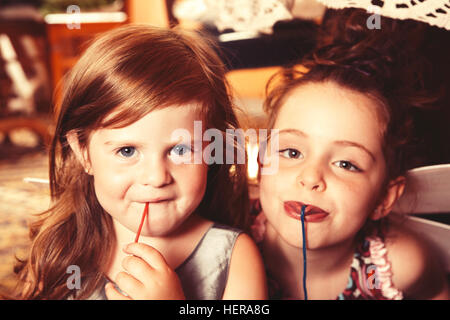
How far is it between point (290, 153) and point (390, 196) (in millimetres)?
200

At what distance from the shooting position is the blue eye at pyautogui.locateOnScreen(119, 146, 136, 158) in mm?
468

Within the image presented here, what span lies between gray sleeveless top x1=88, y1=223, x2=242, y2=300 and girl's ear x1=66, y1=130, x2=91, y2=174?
0.18 m

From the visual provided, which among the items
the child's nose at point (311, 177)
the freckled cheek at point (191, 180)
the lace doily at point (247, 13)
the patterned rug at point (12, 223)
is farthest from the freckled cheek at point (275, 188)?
the patterned rug at point (12, 223)

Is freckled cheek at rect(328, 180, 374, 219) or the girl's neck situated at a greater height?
freckled cheek at rect(328, 180, 374, 219)

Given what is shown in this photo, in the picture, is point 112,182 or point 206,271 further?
point 206,271

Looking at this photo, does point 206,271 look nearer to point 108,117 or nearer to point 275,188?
point 275,188

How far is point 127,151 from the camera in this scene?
0.47 metres

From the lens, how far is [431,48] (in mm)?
703

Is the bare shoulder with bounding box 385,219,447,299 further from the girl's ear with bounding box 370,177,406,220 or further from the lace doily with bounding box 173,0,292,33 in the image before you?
the lace doily with bounding box 173,0,292,33

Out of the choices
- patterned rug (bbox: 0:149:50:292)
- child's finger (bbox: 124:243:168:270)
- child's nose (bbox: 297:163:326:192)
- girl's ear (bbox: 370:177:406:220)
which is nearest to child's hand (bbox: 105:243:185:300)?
child's finger (bbox: 124:243:168:270)

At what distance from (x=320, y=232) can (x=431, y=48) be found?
0.38m

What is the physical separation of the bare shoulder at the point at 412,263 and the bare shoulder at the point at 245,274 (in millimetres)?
297

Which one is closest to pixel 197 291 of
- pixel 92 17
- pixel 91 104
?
pixel 91 104

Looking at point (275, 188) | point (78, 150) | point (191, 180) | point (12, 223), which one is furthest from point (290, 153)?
point (12, 223)
